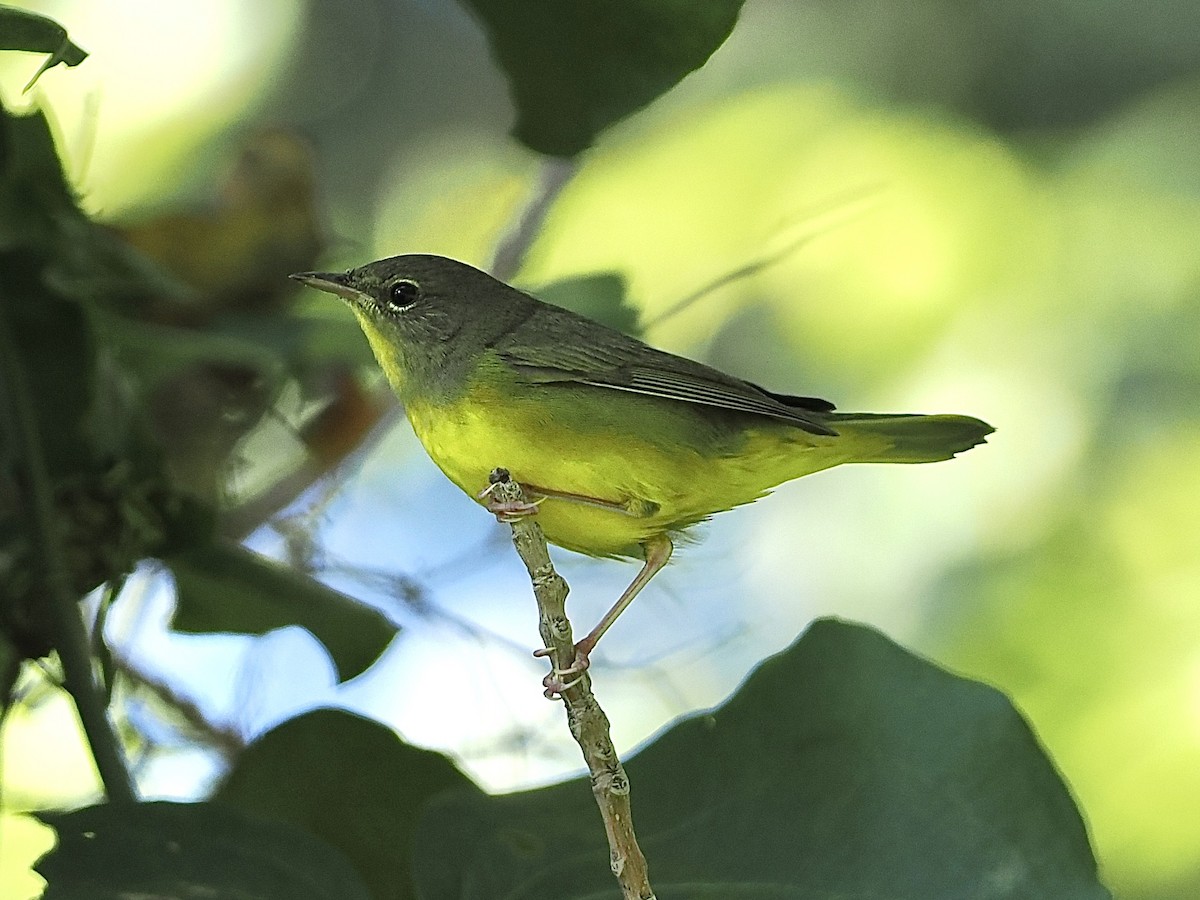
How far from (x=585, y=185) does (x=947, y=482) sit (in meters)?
Answer: 0.85

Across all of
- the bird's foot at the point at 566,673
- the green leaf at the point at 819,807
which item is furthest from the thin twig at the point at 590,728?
the green leaf at the point at 819,807

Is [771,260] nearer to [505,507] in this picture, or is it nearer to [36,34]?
[505,507]

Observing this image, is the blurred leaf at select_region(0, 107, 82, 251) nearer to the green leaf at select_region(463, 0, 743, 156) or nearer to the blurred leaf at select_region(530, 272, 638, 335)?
the green leaf at select_region(463, 0, 743, 156)

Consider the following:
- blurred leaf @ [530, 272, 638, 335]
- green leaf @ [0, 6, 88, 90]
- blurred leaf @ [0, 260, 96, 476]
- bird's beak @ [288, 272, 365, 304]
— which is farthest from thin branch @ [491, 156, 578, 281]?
green leaf @ [0, 6, 88, 90]

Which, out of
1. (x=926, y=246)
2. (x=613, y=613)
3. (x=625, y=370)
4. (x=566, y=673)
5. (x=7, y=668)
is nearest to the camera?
(x=566, y=673)

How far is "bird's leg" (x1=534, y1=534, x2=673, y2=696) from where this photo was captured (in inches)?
30.8

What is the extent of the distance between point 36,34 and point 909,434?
2.44 ft

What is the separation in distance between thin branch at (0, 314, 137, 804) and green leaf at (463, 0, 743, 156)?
0.36 meters

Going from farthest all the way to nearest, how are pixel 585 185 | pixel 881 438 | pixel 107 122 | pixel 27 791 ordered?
pixel 585 185, pixel 107 122, pixel 27 791, pixel 881 438

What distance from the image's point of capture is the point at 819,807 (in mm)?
863

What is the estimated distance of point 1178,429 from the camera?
8.18 feet

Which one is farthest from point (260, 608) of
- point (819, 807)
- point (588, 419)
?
point (819, 807)

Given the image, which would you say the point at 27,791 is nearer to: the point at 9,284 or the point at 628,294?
the point at 9,284

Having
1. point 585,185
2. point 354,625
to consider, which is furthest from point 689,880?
point 585,185
